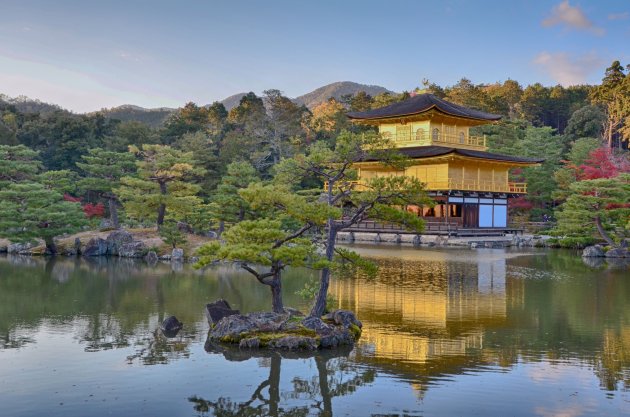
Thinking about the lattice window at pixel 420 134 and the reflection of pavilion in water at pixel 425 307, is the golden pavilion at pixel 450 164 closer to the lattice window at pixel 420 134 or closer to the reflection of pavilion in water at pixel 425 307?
the lattice window at pixel 420 134

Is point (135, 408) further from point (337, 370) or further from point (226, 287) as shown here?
point (226, 287)

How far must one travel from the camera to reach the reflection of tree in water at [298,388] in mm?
8516

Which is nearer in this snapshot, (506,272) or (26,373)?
(26,373)

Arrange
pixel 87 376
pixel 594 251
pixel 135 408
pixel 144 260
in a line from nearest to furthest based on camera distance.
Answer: pixel 135 408
pixel 87 376
pixel 144 260
pixel 594 251

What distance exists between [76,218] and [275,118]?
37201mm

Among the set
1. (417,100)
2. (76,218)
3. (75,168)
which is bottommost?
(76,218)

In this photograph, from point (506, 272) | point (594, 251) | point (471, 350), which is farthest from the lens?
point (594, 251)

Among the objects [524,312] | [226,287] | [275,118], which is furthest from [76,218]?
[275,118]

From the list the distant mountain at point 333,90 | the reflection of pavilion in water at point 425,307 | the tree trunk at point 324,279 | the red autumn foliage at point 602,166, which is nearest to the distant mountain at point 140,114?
the distant mountain at point 333,90

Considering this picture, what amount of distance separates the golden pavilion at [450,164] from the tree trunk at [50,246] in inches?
715

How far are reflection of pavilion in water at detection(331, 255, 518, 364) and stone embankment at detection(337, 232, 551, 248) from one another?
1107 centimetres

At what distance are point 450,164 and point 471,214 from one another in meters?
3.50

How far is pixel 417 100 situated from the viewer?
146 ft

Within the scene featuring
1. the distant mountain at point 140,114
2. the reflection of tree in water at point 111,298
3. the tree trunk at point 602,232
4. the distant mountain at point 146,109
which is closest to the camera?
the reflection of tree in water at point 111,298
